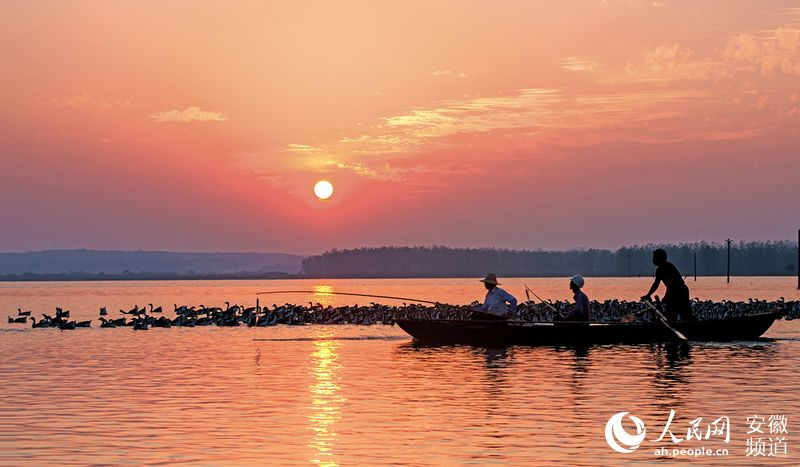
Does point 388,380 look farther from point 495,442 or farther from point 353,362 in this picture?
point 495,442

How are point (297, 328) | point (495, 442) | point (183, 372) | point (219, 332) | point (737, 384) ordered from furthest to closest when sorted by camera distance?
point (297, 328), point (219, 332), point (183, 372), point (737, 384), point (495, 442)

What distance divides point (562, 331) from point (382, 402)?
17.4 metres

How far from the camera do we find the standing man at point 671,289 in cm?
4162

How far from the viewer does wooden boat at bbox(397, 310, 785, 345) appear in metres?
42.5

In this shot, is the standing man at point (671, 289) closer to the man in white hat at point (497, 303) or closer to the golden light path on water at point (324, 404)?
the man in white hat at point (497, 303)

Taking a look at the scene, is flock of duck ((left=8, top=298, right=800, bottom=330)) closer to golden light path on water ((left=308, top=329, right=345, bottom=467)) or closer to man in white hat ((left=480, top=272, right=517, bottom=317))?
man in white hat ((left=480, top=272, right=517, bottom=317))

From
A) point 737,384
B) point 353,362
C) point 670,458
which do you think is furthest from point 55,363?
point 670,458

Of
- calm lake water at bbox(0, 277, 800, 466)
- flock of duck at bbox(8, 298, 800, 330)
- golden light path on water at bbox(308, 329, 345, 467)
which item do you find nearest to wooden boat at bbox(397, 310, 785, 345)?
calm lake water at bbox(0, 277, 800, 466)

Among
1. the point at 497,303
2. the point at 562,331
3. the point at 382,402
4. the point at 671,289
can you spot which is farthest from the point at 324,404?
the point at 671,289

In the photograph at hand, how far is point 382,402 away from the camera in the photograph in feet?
86.6

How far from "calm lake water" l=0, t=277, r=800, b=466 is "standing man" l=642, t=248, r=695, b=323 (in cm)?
153

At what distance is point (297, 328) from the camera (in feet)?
201

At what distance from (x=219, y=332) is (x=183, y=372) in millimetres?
22543

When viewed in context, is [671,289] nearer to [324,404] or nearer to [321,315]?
[324,404]
